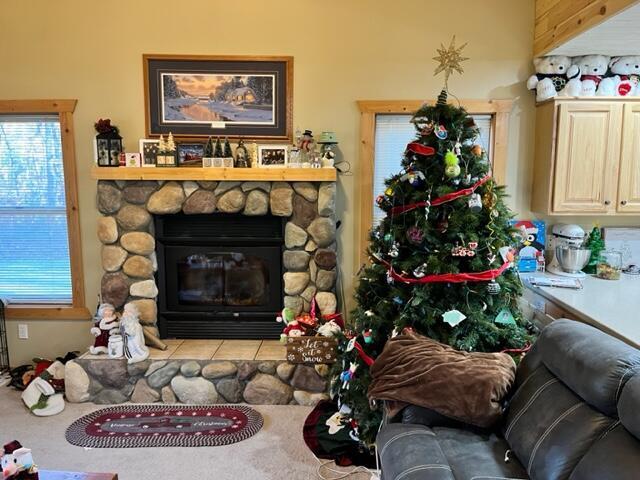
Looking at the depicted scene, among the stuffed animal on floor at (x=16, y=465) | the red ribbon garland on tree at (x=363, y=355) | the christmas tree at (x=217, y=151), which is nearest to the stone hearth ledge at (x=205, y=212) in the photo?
the christmas tree at (x=217, y=151)

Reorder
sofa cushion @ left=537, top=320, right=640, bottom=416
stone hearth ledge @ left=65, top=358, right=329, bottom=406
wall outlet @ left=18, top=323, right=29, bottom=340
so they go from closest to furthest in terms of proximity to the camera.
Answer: sofa cushion @ left=537, top=320, right=640, bottom=416 < stone hearth ledge @ left=65, top=358, right=329, bottom=406 < wall outlet @ left=18, top=323, right=29, bottom=340

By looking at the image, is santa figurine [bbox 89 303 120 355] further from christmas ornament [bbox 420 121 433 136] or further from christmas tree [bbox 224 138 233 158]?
christmas ornament [bbox 420 121 433 136]

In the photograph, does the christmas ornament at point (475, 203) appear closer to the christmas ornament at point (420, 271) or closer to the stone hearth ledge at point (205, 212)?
the christmas ornament at point (420, 271)


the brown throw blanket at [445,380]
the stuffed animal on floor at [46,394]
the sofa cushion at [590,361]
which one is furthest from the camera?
the stuffed animal on floor at [46,394]

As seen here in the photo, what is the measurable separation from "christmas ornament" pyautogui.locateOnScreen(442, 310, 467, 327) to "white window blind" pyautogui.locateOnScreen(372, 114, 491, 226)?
148 cm

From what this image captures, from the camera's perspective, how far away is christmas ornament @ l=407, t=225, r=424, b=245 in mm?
2357

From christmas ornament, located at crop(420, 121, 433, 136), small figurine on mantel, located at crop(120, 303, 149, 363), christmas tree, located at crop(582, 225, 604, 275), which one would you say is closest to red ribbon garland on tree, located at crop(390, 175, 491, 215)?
christmas ornament, located at crop(420, 121, 433, 136)

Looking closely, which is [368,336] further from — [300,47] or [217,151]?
[300,47]

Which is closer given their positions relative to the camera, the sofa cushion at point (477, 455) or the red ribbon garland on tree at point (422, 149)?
the sofa cushion at point (477, 455)

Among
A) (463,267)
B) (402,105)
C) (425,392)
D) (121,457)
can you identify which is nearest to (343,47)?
(402,105)

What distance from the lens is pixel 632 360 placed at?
1.60m

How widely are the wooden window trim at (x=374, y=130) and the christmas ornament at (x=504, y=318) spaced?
1.27 meters

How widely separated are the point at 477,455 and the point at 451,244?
973 millimetres

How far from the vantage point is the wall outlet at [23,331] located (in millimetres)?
3781
